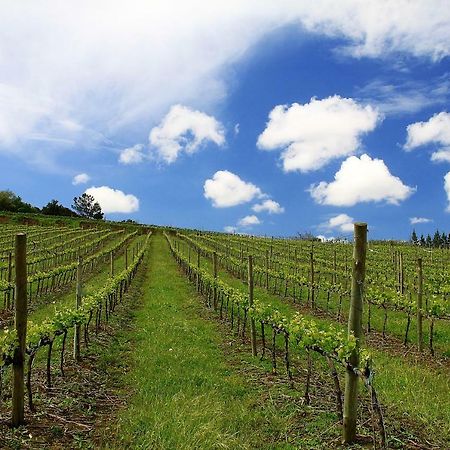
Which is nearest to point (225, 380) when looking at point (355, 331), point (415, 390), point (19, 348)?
point (415, 390)

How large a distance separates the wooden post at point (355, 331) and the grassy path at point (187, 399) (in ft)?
2.99

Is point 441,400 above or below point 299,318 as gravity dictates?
below

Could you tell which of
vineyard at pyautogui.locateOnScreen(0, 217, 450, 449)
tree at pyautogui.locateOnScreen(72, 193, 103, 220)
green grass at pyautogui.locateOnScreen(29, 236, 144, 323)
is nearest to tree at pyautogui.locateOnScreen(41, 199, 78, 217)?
tree at pyautogui.locateOnScreen(72, 193, 103, 220)

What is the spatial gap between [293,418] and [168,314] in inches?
402

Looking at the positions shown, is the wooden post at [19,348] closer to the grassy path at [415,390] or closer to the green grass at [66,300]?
the green grass at [66,300]

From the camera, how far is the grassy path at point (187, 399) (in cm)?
648

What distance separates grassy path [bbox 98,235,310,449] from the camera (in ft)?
21.2

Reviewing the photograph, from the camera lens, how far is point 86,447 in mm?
6316

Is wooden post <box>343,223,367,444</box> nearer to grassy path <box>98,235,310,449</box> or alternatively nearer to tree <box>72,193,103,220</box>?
grassy path <box>98,235,310,449</box>

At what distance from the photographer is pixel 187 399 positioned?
8.07 m

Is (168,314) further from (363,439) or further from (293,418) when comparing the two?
(363,439)

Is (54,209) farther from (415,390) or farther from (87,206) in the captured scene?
(415,390)

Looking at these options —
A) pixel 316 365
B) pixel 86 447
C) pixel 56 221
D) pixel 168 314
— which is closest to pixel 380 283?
pixel 168 314

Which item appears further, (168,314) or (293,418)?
(168,314)
